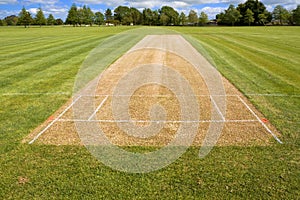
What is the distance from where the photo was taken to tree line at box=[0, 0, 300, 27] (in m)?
114

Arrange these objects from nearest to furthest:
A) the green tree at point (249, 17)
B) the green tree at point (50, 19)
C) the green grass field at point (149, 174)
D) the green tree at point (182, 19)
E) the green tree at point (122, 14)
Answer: the green grass field at point (149, 174)
the green tree at point (249, 17)
the green tree at point (50, 19)
the green tree at point (182, 19)
the green tree at point (122, 14)

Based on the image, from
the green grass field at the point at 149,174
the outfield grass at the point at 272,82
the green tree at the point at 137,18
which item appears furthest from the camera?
the green tree at the point at 137,18

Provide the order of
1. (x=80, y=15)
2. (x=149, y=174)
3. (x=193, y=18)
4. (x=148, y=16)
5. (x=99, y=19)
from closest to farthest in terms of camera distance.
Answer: (x=149, y=174) → (x=80, y=15) → (x=193, y=18) → (x=148, y=16) → (x=99, y=19)

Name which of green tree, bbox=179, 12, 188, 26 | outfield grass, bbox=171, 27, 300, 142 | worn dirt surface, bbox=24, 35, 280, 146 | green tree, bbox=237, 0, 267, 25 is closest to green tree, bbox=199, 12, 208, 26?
green tree, bbox=179, 12, 188, 26

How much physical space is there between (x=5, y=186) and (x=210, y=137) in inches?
212

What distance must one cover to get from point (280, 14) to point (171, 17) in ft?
182

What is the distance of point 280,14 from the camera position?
125938mm

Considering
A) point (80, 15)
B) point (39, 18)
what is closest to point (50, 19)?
point (80, 15)

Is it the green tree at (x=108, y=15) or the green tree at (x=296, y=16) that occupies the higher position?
the green tree at (x=108, y=15)

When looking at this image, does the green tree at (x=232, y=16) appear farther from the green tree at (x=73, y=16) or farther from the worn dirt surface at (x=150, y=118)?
the worn dirt surface at (x=150, y=118)

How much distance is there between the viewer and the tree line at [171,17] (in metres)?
114

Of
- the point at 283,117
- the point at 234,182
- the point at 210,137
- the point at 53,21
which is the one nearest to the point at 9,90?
the point at 210,137

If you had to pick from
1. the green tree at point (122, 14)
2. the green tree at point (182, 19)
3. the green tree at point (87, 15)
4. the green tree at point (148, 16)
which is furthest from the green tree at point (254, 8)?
the green tree at point (87, 15)

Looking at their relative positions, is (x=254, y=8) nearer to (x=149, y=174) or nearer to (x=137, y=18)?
(x=137, y=18)
